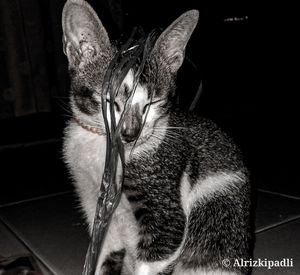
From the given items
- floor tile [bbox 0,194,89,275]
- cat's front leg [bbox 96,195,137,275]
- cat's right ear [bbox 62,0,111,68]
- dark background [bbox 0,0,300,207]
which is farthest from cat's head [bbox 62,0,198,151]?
dark background [bbox 0,0,300,207]

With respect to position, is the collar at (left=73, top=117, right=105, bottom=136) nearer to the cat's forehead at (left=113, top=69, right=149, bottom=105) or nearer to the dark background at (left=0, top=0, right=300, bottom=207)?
the cat's forehead at (left=113, top=69, right=149, bottom=105)

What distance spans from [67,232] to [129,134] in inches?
29.6

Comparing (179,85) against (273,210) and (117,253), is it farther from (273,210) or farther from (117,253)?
(117,253)

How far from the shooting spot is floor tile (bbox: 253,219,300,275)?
1.25 m

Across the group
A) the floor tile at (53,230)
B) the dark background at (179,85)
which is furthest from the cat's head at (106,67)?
the dark background at (179,85)

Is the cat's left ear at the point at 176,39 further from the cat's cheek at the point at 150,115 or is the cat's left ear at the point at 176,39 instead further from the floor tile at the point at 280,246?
the floor tile at the point at 280,246

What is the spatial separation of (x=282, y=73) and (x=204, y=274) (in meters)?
2.92

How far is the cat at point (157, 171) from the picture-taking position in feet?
3.59

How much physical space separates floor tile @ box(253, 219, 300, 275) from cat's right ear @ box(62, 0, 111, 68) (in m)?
0.93

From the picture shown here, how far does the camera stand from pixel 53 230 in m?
1.63

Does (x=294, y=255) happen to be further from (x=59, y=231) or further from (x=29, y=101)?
(x=29, y=101)

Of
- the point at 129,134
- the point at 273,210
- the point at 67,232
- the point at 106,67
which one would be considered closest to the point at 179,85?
the point at 273,210

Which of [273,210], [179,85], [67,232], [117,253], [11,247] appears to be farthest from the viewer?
[179,85]

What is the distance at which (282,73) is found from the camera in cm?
360
